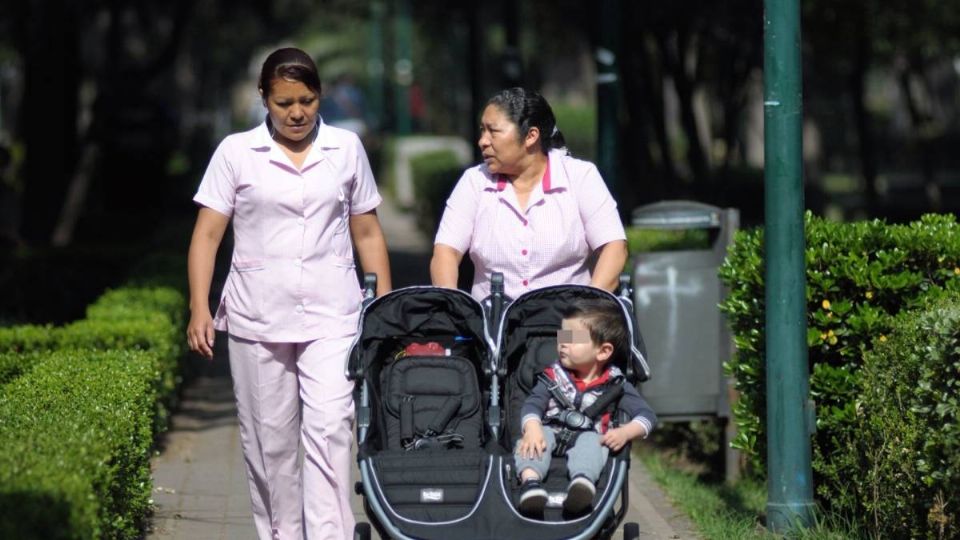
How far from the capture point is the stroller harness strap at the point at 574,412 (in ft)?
17.0

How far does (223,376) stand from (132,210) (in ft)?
40.6

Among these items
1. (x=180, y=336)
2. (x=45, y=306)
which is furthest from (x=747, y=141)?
(x=180, y=336)

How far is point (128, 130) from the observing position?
2489 cm

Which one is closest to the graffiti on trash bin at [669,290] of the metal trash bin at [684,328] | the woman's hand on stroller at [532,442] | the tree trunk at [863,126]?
the metal trash bin at [684,328]

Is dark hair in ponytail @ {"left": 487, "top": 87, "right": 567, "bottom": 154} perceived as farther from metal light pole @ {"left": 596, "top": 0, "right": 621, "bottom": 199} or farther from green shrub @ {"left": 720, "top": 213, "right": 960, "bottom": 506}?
metal light pole @ {"left": 596, "top": 0, "right": 621, "bottom": 199}

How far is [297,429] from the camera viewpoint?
19.7ft

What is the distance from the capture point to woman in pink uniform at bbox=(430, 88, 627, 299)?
5820mm

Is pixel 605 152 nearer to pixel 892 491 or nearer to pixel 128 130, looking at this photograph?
pixel 892 491

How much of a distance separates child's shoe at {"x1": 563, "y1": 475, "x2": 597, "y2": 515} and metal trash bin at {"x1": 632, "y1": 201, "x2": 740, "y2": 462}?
11.5ft

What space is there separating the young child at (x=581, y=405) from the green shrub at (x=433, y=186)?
11.7 metres

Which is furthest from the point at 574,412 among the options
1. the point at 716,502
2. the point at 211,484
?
the point at 211,484

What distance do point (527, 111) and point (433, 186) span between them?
15.6 meters

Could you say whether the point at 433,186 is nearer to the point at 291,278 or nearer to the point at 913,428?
the point at 291,278

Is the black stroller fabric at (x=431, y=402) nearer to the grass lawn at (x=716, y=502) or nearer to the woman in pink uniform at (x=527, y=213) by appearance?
the woman in pink uniform at (x=527, y=213)
